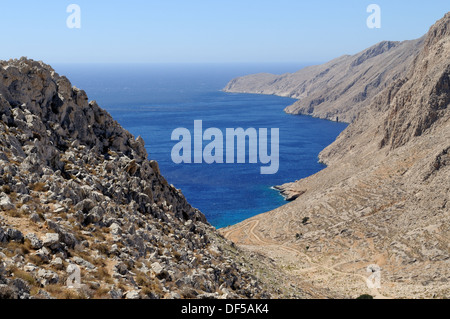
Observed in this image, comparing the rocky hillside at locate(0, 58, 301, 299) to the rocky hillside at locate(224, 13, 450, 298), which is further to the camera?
the rocky hillside at locate(224, 13, 450, 298)

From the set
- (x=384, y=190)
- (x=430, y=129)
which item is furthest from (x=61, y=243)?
(x=430, y=129)
